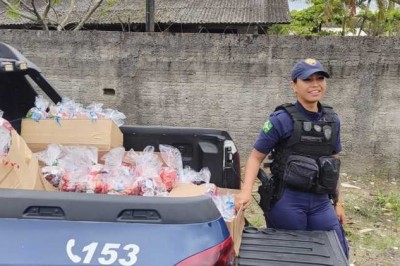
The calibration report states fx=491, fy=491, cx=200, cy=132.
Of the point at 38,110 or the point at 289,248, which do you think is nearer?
the point at 289,248

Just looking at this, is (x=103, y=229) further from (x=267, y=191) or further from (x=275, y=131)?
(x=267, y=191)

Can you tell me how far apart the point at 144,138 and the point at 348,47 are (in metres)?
3.76

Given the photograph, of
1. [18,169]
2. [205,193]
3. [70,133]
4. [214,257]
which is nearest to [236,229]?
[205,193]

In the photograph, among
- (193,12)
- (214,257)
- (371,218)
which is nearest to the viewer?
(214,257)

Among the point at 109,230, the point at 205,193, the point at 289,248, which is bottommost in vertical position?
the point at 289,248

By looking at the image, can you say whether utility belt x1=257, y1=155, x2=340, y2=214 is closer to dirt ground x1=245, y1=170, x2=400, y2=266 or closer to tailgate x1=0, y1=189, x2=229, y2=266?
tailgate x1=0, y1=189, x2=229, y2=266

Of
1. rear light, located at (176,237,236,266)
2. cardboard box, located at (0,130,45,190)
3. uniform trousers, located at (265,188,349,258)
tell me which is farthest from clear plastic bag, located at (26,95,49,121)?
rear light, located at (176,237,236,266)

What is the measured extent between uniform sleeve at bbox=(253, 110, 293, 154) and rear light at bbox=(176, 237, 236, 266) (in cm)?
110

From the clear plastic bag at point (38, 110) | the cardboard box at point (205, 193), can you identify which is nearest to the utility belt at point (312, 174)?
the cardboard box at point (205, 193)

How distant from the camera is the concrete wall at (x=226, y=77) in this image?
621 centimetres

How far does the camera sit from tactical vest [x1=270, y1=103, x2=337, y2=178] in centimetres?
278

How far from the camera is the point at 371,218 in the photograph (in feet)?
16.9

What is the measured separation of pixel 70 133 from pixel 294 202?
148cm

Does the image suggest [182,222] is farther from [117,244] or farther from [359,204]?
[359,204]
